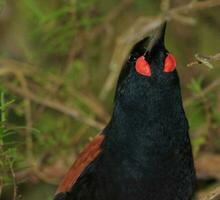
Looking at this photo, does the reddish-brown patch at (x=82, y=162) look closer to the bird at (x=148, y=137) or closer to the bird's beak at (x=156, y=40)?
the bird at (x=148, y=137)

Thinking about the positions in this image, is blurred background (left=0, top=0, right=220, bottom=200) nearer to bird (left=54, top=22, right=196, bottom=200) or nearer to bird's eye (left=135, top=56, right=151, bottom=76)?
bird (left=54, top=22, right=196, bottom=200)

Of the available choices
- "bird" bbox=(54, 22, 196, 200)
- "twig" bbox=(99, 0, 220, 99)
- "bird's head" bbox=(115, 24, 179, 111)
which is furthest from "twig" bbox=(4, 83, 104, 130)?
"bird's head" bbox=(115, 24, 179, 111)

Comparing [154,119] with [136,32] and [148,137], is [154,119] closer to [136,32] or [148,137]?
[148,137]

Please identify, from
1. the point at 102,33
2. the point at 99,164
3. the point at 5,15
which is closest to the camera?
the point at 99,164

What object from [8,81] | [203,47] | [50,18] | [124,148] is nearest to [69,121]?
[8,81]

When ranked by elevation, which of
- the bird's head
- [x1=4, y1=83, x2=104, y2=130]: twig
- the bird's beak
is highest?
the bird's beak

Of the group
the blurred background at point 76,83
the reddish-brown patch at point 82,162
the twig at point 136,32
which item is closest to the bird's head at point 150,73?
the reddish-brown patch at point 82,162

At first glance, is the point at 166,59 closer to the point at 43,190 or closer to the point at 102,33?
the point at 102,33
